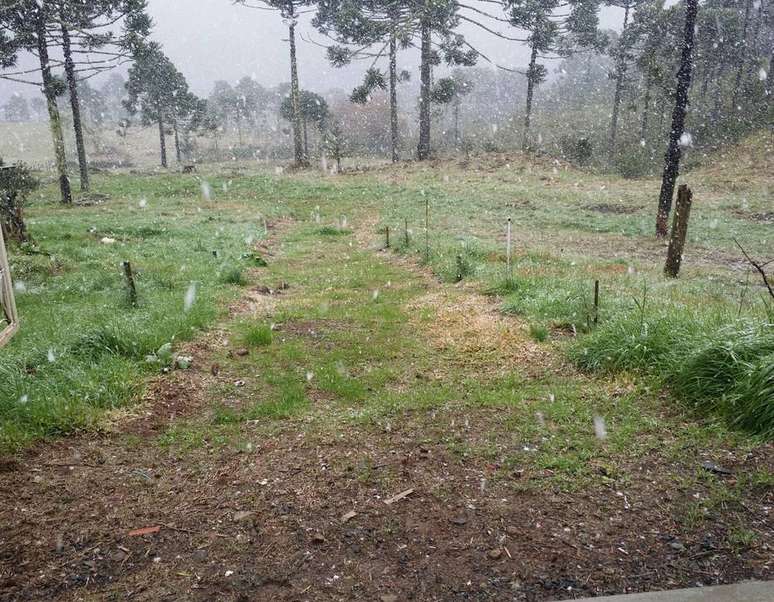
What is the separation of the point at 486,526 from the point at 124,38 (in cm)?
2366

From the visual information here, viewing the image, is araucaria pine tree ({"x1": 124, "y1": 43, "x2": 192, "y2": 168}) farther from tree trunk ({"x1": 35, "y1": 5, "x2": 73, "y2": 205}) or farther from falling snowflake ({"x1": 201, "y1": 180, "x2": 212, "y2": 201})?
tree trunk ({"x1": 35, "y1": 5, "x2": 73, "y2": 205})

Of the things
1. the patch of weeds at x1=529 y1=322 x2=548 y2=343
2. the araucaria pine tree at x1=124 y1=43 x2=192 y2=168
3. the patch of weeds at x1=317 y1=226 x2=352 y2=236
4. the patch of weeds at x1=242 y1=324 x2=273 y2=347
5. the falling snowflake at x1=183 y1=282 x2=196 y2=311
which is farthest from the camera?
the araucaria pine tree at x1=124 y1=43 x2=192 y2=168

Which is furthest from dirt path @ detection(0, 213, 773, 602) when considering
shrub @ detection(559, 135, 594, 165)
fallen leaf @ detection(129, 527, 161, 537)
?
shrub @ detection(559, 135, 594, 165)

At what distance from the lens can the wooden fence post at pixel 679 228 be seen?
945 cm

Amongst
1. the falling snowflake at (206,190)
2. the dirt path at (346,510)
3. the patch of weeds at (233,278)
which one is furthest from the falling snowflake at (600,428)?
the falling snowflake at (206,190)

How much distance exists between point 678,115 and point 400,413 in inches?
545

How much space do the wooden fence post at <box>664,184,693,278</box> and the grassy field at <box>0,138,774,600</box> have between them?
529 millimetres

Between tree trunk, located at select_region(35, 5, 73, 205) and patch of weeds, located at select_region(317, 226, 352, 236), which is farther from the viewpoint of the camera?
tree trunk, located at select_region(35, 5, 73, 205)

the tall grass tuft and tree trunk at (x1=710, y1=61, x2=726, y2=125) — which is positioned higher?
tree trunk at (x1=710, y1=61, x2=726, y2=125)

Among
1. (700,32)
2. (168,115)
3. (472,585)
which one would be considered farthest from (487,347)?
(168,115)

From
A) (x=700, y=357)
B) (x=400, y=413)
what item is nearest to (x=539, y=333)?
(x=700, y=357)

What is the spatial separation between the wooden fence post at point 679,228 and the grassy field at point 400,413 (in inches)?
20.8

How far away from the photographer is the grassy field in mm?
3297

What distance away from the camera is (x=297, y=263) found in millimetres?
12359
